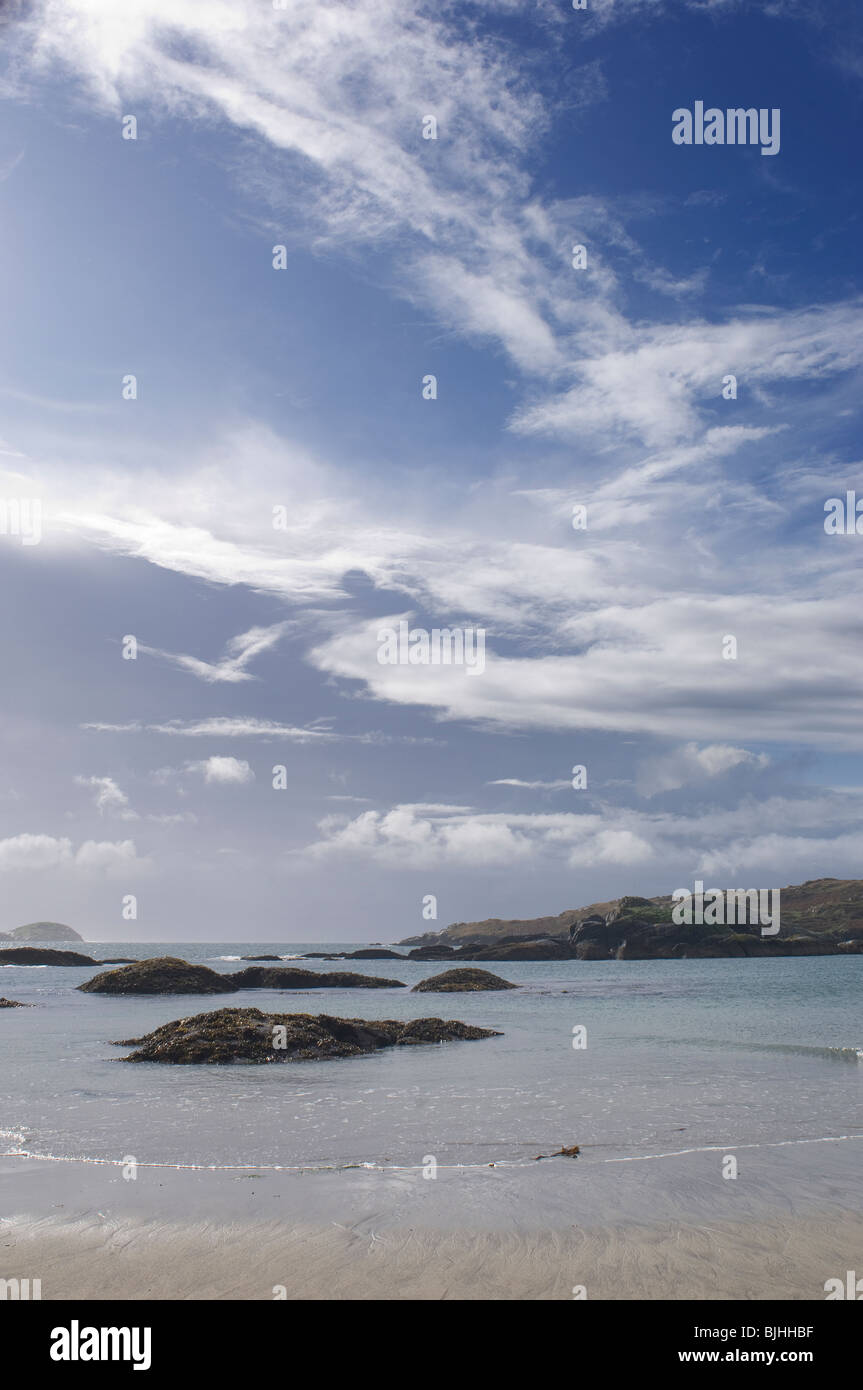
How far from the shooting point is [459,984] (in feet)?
253

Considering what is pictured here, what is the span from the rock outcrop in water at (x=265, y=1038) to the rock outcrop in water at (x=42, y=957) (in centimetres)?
11255

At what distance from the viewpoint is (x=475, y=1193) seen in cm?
1413

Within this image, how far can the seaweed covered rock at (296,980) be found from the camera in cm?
7496

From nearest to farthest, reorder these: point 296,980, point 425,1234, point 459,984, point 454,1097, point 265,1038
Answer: point 425,1234 < point 454,1097 < point 265,1038 < point 459,984 < point 296,980

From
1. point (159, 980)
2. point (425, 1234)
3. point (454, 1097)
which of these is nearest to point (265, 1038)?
point (454, 1097)

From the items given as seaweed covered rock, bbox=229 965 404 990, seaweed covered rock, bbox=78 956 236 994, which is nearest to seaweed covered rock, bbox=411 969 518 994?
seaweed covered rock, bbox=229 965 404 990

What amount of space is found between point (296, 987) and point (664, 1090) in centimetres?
6087

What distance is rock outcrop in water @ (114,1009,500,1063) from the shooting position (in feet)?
96.0

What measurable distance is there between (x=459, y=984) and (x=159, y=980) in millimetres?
27207

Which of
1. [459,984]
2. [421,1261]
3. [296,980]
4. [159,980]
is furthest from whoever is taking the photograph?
Answer: [296,980]

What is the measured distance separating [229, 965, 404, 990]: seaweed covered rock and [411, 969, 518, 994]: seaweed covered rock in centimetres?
802

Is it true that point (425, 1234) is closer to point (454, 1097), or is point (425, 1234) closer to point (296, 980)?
point (454, 1097)

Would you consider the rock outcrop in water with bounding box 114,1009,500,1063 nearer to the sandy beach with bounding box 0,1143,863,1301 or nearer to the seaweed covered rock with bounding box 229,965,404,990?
the sandy beach with bounding box 0,1143,863,1301
